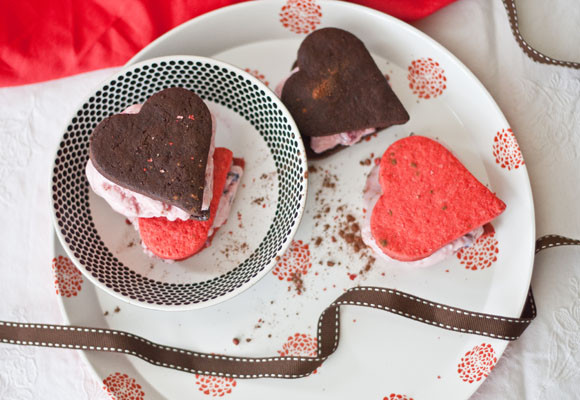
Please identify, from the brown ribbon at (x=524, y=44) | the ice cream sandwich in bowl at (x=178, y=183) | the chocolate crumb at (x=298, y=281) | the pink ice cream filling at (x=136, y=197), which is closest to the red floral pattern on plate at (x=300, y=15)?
the ice cream sandwich in bowl at (x=178, y=183)

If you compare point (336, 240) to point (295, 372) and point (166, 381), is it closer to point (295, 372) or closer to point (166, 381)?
point (295, 372)

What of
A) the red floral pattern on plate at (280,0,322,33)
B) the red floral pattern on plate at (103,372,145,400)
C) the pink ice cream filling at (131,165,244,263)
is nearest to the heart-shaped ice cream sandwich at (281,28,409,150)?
the red floral pattern on plate at (280,0,322,33)

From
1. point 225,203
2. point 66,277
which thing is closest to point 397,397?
point 225,203

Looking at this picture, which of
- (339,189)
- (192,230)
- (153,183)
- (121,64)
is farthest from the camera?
(121,64)

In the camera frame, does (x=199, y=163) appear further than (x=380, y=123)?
No

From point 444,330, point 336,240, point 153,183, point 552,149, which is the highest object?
point 153,183

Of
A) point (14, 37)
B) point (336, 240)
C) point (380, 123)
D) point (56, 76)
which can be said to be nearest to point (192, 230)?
point (336, 240)
